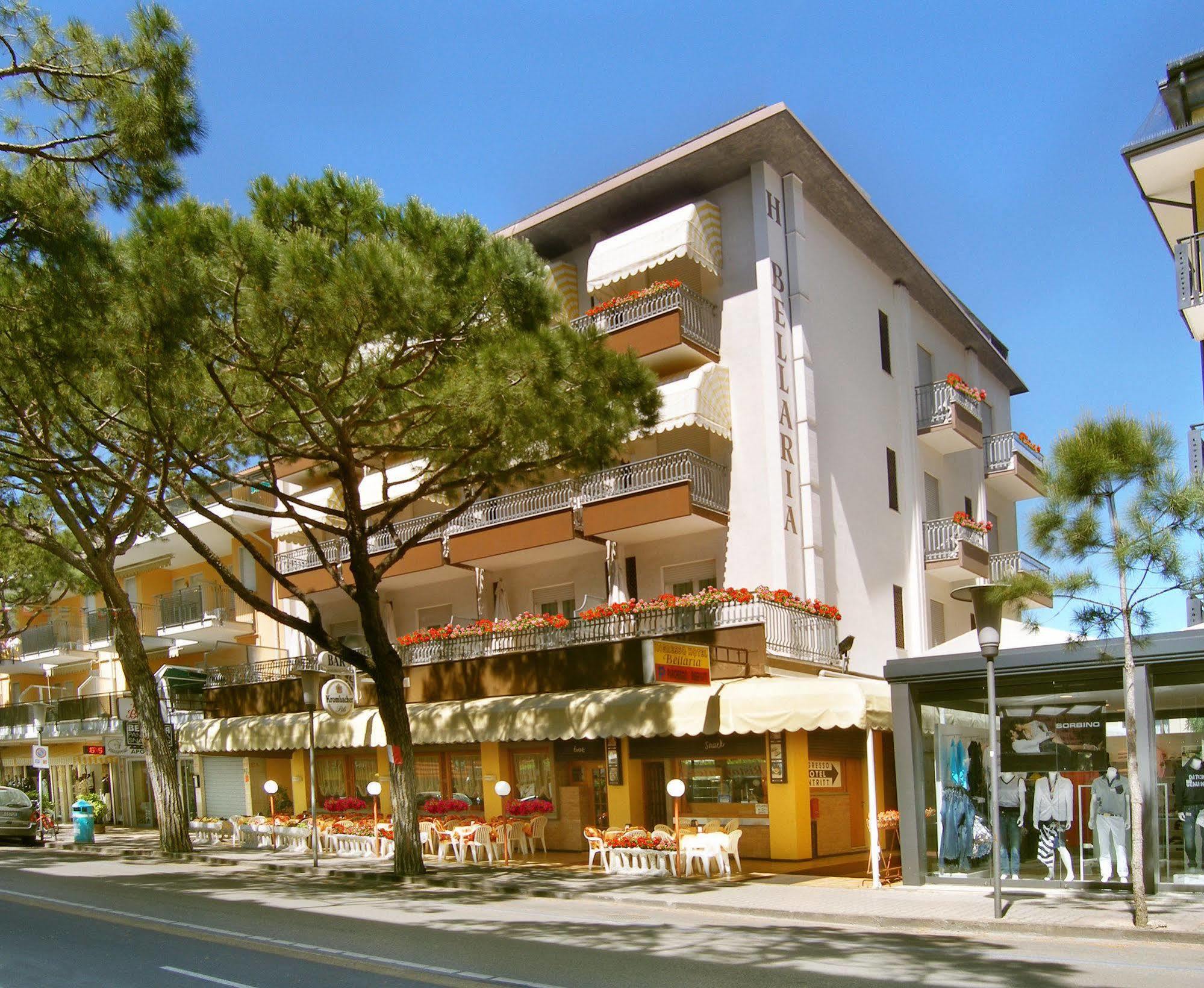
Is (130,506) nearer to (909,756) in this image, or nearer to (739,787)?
(739,787)

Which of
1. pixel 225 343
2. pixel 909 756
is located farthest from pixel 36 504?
pixel 909 756

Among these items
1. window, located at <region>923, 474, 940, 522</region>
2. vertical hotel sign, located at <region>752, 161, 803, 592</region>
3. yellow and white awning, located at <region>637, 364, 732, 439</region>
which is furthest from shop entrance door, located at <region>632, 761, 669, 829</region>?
window, located at <region>923, 474, 940, 522</region>

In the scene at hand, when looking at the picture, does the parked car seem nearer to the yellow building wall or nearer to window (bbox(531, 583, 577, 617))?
window (bbox(531, 583, 577, 617))

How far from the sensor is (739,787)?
71.9ft

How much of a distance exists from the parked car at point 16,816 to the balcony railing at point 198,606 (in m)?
6.47

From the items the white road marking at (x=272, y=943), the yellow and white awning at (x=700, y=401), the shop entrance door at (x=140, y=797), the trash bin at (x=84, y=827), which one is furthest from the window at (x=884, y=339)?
the shop entrance door at (x=140, y=797)

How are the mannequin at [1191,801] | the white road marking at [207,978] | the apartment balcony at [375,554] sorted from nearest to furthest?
the white road marking at [207,978] → the mannequin at [1191,801] → the apartment balcony at [375,554]

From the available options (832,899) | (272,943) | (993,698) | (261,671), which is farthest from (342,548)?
(993,698)

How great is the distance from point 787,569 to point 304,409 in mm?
9738

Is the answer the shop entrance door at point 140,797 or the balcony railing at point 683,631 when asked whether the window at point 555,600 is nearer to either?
the balcony railing at point 683,631

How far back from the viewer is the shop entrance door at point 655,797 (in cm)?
2319

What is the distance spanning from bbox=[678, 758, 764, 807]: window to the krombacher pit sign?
237cm

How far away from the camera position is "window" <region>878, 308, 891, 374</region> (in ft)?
94.8

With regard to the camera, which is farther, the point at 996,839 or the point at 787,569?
the point at 787,569
